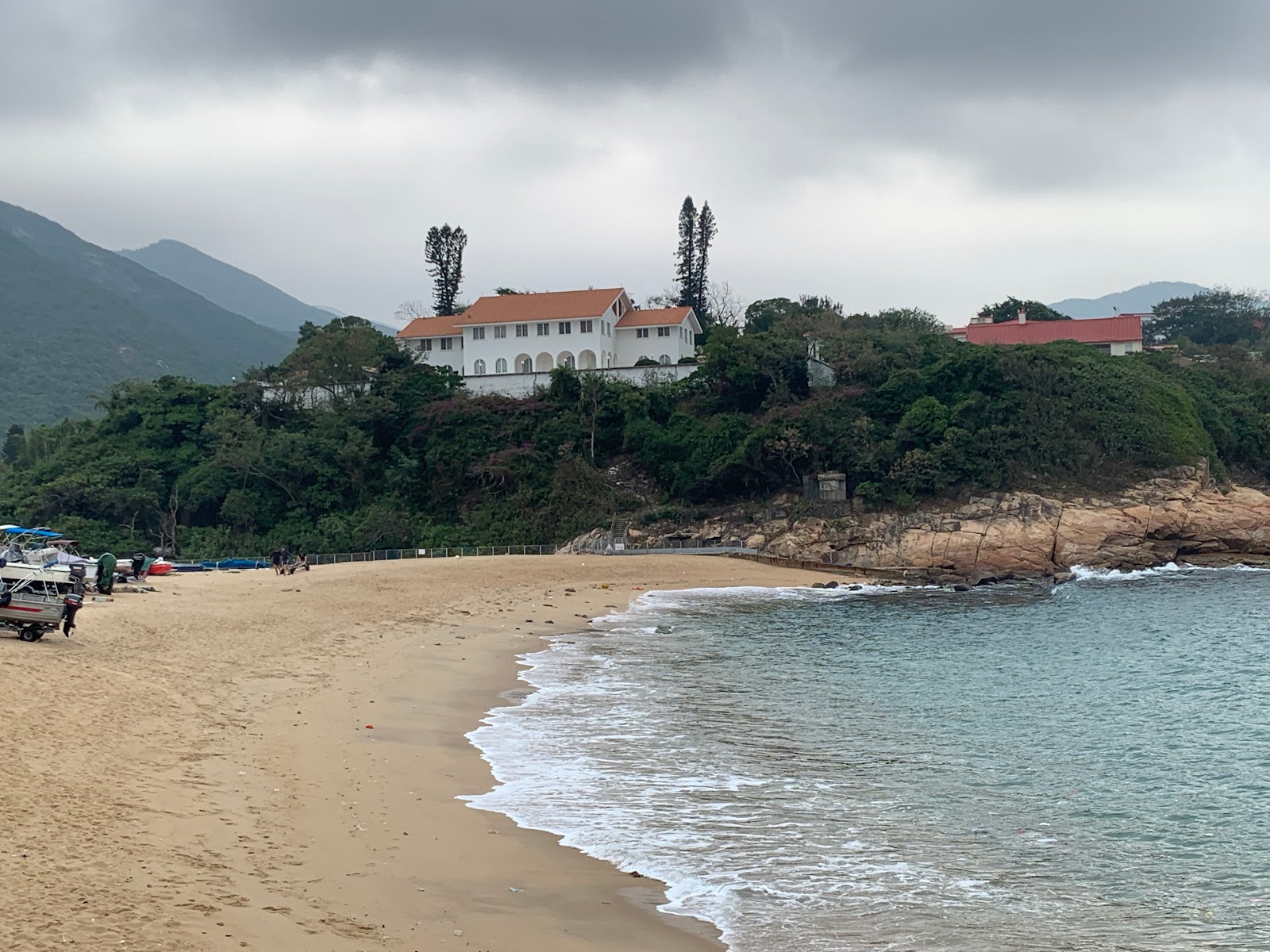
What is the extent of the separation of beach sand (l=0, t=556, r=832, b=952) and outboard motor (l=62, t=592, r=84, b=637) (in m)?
0.26

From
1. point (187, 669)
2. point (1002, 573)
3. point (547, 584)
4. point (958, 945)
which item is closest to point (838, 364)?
point (1002, 573)

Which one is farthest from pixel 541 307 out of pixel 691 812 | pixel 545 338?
pixel 691 812

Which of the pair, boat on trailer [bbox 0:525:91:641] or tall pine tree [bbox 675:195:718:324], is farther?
tall pine tree [bbox 675:195:718:324]

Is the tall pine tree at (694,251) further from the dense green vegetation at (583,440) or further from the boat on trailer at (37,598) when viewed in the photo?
the boat on trailer at (37,598)

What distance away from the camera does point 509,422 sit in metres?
54.5

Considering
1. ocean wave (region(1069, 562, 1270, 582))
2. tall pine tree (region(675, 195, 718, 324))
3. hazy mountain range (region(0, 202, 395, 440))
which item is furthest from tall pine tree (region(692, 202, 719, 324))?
hazy mountain range (region(0, 202, 395, 440))

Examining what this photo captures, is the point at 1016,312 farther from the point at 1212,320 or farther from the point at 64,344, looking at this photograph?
the point at 64,344

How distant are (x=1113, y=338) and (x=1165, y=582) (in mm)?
28735

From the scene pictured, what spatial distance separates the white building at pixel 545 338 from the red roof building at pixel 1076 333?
1820cm

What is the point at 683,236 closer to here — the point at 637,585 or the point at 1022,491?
the point at 1022,491

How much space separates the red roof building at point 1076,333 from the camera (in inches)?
2559

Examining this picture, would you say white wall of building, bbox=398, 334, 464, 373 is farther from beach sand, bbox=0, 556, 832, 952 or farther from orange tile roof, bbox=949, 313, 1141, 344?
beach sand, bbox=0, 556, 832, 952

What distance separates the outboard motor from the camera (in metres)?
16.7

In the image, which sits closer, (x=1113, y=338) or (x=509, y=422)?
(x=509, y=422)
